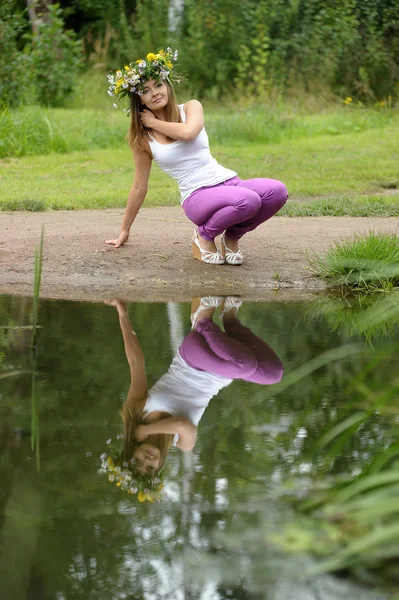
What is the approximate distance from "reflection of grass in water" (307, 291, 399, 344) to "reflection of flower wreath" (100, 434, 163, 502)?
75.8 inches

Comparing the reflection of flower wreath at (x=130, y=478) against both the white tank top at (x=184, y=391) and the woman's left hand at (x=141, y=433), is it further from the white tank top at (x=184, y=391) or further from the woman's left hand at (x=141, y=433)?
the white tank top at (x=184, y=391)

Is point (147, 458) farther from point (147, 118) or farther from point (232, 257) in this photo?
point (232, 257)

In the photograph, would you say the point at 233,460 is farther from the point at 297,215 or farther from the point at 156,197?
the point at 156,197

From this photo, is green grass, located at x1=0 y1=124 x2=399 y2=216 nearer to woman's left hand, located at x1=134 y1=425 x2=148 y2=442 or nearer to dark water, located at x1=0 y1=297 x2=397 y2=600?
dark water, located at x1=0 y1=297 x2=397 y2=600

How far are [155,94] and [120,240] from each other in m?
1.09

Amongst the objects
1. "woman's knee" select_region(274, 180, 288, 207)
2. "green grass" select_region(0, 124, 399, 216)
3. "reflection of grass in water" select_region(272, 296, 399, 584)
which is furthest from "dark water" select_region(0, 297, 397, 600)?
"green grass" select_region(0, 124, 399, 216)

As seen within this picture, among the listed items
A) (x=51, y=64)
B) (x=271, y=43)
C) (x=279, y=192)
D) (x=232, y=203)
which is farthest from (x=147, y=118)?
(x=271, y=43)

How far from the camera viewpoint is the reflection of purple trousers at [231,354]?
161 inches

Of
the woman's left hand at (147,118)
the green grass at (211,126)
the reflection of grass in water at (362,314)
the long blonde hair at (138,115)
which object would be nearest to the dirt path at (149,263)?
the reflection of grass in water at (362,314)

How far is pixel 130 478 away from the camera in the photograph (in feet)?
9.62

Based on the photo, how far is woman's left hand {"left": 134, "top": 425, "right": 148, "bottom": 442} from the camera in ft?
10.7

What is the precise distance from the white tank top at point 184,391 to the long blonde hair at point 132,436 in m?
0.06

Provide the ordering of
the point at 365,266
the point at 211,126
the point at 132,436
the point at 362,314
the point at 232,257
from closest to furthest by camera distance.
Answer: the point at 132,436
the point at 362,314
the point at 365,266
the point at 232,257
the point at 211,126

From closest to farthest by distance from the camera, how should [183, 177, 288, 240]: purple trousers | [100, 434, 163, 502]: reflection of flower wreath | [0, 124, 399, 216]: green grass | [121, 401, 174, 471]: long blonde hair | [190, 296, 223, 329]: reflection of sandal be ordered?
[100, 434, 163, 502]: reflection of flower wreath, [121, 401, 174, 471]: long blonde hair, [190, 296, 223, 329]: reflection of sandal, [183, 177, 288, 240]: purple trousers, [0, 124, 399, 216]: green grass
